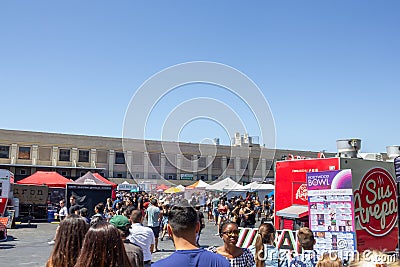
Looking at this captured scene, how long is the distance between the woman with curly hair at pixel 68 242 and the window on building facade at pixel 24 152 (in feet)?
183

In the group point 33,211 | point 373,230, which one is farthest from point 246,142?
point 33,211

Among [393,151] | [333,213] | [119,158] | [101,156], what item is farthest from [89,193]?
[119,158]

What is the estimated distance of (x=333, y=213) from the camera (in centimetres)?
737

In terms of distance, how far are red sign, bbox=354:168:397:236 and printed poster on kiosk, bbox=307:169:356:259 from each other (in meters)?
1.37

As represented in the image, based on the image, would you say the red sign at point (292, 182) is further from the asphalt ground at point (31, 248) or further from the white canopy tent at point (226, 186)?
the white canopy tent at point (226, 186)

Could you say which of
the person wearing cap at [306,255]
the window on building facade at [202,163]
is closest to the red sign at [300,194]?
the person wearing cap at [306,255]

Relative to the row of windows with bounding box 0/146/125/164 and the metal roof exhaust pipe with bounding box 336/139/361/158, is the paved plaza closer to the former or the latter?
the metal roof exhaust pipe with bounding box 336/139/361/158

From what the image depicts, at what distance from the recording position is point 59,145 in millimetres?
57438

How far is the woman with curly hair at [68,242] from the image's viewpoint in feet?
10.4

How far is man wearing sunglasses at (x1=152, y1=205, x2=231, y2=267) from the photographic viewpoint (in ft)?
9.91

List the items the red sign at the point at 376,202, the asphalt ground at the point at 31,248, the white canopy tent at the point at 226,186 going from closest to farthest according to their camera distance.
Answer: the red sign at the point at 376,202 < the asphalt ground at the point at 31,248 < the white canopy tent at the point at 226,186

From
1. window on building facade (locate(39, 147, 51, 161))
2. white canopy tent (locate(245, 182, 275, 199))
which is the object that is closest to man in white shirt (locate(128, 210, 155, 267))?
white canopy tent (locate(245, 182, 275, 199))

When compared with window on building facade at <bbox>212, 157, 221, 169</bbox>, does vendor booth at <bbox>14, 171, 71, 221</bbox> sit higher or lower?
lower

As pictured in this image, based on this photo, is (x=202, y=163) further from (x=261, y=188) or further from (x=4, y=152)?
(x=4, y=152)
